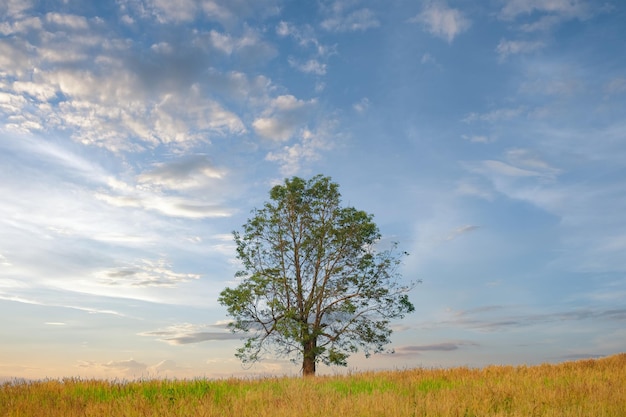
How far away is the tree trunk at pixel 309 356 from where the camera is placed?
26.8m

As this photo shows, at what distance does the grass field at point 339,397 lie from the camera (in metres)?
11.4

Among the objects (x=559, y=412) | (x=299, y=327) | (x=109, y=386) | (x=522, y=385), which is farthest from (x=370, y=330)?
(x=559, y=412)

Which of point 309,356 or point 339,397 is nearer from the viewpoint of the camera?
point 339,397

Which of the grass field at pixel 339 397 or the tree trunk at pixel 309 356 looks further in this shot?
the tree trunk at pixel 309 356

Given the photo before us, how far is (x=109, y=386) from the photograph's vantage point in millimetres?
15859

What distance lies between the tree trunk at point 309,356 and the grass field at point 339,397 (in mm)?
7732

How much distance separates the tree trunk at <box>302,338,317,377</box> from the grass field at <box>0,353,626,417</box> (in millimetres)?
7732

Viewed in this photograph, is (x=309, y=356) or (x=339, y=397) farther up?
(x=309, y=356)

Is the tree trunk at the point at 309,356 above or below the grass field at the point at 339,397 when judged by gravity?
above

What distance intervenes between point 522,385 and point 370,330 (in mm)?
12530

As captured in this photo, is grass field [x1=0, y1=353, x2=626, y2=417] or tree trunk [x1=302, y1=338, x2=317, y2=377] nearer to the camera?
grass field [x1=0, y1=353, x2=626, y2=417]

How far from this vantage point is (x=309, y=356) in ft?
88.0

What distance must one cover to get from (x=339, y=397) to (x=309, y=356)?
13.8 metres

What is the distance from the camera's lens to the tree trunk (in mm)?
26812
